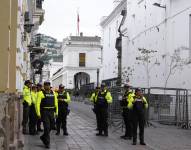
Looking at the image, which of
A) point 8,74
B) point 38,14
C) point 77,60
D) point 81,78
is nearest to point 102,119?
point 8,74

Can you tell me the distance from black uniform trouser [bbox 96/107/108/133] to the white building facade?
3812 centimetres

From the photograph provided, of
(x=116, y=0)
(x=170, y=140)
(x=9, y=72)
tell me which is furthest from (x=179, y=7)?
(x=116, y=0)

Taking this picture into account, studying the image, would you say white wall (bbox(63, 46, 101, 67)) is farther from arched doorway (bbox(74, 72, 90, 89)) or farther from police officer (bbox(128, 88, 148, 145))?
police officer (bbox(128, 88, 148, 145))

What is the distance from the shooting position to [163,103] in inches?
1014

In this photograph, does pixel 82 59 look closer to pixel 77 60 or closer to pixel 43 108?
pixel 77 60

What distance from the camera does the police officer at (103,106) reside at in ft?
63.9

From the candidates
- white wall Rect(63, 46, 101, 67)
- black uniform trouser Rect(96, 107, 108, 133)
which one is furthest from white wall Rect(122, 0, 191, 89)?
white wall Rect(63, 46, 101, 67)

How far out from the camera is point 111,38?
6662cm

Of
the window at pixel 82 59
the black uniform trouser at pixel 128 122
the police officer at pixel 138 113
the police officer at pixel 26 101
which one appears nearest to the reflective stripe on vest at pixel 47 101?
the police officer at pixel 26 101

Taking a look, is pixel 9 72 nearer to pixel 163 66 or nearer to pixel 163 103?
pixel 163 103

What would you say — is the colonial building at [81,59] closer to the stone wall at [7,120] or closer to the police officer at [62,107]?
the police officer at [62,107]

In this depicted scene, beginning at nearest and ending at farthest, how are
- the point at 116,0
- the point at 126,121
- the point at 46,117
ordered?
the point at 46,117 → the point at 126,121 → the point at 116,0

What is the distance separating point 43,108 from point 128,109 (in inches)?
156

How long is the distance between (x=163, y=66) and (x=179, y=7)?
5.26m
